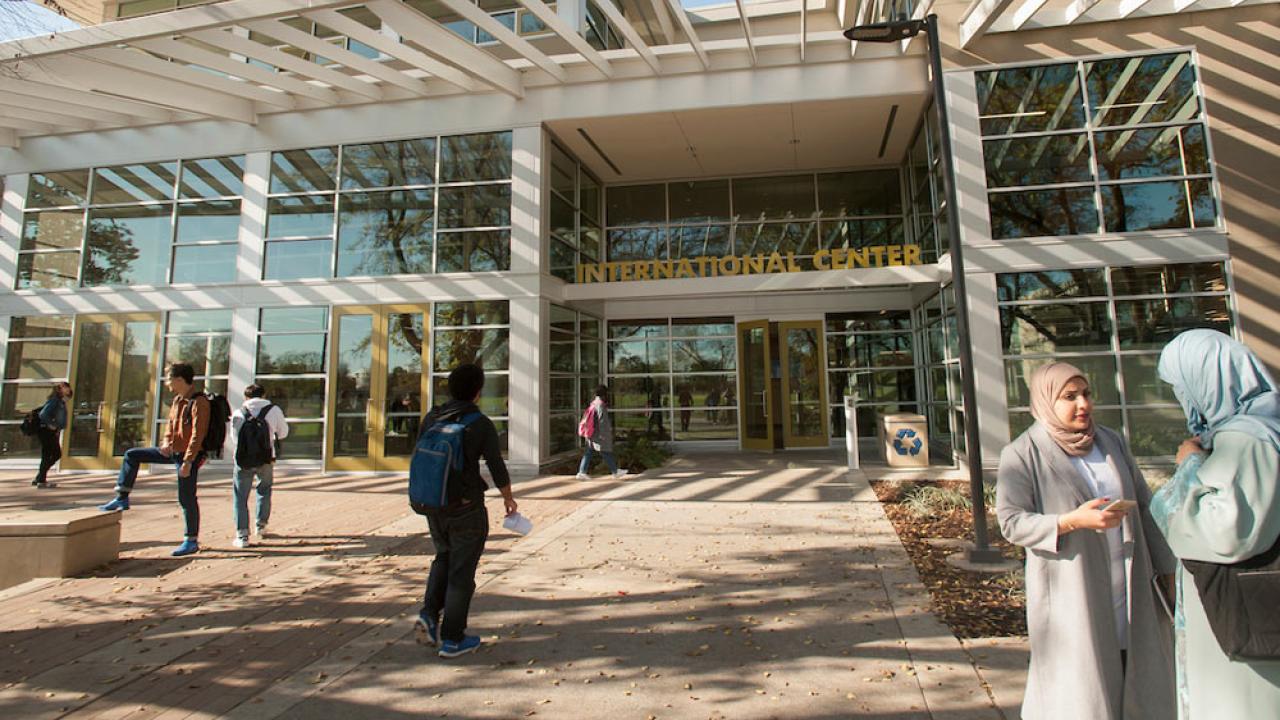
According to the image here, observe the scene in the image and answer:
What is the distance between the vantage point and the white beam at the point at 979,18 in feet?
31.8

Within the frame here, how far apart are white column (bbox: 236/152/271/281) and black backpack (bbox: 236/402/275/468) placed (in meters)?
7.80

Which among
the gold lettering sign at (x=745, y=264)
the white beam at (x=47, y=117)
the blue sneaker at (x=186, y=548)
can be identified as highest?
the white beam at (x=47, y=117)

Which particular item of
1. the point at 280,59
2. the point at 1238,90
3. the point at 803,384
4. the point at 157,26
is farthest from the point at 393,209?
the point at 1238,90

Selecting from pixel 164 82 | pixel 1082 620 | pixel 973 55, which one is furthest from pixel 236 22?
pixel 973 55

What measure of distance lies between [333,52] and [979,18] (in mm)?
10762

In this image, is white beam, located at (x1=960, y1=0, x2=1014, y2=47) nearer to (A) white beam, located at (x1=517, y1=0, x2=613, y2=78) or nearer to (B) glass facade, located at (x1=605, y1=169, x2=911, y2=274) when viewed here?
(B) glass facade, located at (x1=605, y1=169, x2=911, y2=274)

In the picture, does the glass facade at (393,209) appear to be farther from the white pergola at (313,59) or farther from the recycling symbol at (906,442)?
the recycling symbol at (906,442)

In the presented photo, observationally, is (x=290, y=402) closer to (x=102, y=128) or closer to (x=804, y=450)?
(x=102, y=128)

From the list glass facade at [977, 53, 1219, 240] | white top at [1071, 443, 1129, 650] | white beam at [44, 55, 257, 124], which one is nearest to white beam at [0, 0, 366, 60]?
white beam at [44, 55, 257, 124]

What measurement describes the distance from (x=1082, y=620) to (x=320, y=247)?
14.0m

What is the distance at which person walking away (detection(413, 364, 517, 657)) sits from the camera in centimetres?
376

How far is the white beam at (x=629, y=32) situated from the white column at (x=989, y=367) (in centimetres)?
716

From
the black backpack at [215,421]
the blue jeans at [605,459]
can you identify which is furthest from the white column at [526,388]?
the black backpack at [215,421]

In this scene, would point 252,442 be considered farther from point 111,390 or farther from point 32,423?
point 111,390
